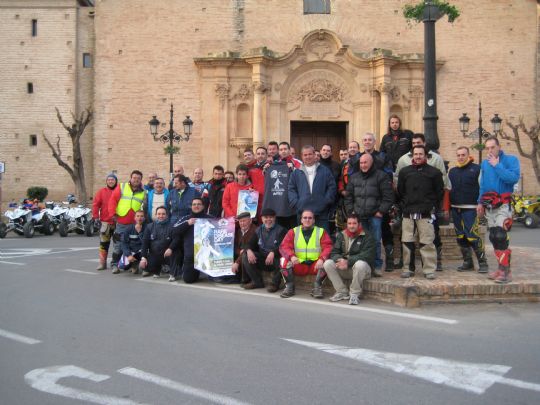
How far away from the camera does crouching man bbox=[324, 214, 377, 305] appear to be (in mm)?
7562

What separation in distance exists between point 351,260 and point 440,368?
3062 millimetres

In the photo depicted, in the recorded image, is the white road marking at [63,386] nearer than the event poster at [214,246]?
Yes

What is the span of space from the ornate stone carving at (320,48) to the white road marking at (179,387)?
74.0 feet

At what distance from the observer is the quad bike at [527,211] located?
2245cm

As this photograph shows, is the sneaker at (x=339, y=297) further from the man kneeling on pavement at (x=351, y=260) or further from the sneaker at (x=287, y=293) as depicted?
the sneaker at (x=287, y=293)

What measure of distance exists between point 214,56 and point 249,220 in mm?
17716

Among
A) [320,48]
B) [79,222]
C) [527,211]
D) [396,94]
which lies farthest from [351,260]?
[396,94]

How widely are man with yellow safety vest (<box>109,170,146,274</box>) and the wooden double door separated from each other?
655 inches

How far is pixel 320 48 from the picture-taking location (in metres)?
25.3

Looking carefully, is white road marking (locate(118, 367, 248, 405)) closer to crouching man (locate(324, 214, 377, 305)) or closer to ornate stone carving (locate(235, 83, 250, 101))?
crouching man (locate(324, 214, 377, 305))

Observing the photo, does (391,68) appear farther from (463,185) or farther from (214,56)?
(463,185)

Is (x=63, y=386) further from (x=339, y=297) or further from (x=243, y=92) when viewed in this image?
(x=243, y=92)

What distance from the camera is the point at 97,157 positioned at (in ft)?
86.7

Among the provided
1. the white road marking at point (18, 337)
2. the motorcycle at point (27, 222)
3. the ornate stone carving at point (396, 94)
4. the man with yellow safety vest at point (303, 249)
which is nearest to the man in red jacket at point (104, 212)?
the man with yellow safety vest at point (303, 249)
